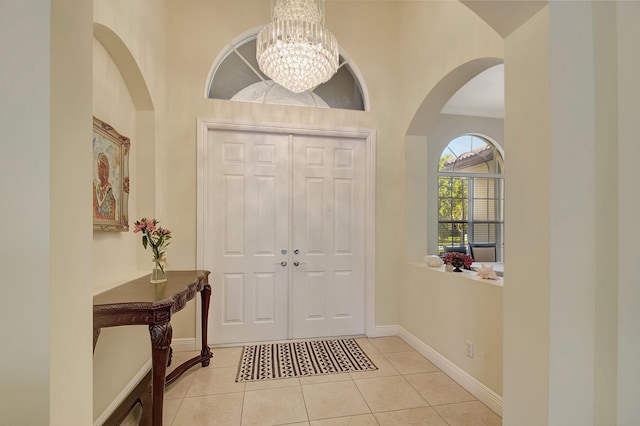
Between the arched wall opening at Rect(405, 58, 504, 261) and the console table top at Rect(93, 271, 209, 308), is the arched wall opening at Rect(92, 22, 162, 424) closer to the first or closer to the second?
the console table top at Rect(93, 271, 209, 308)

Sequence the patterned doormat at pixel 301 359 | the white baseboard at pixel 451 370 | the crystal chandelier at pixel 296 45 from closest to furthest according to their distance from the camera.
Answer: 1. the white baseboard at pixel 451 370
2. the crystal chandelier at pixel 296 45
3. the patterned doormat at pixel 301 359

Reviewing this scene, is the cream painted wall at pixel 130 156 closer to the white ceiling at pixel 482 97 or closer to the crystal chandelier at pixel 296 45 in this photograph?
the crystal chandelier at pixel 296 45

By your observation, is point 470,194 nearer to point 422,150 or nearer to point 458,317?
point 422,150

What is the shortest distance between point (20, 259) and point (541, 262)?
5.65 ft

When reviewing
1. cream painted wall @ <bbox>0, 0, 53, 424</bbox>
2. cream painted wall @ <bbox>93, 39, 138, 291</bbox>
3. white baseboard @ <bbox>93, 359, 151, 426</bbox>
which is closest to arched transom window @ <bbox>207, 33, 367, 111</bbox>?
cream painted wall @ <bbox>93, 39, 138, 291</bbox>

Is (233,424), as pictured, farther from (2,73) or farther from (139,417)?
(2,73)

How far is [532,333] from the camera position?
119 centimetres

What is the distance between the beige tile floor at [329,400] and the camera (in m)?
1.95

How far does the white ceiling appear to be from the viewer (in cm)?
409

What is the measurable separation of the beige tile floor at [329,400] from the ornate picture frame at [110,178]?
1421 mm

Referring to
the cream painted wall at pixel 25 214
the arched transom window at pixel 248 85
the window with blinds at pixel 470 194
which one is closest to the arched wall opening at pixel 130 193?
the arched transom window at pixel 248 85

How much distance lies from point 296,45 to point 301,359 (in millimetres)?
2901

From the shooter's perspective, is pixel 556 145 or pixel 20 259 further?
pixel 556 145

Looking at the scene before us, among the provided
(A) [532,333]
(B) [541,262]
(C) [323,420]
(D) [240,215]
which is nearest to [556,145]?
(B) [541,262]
